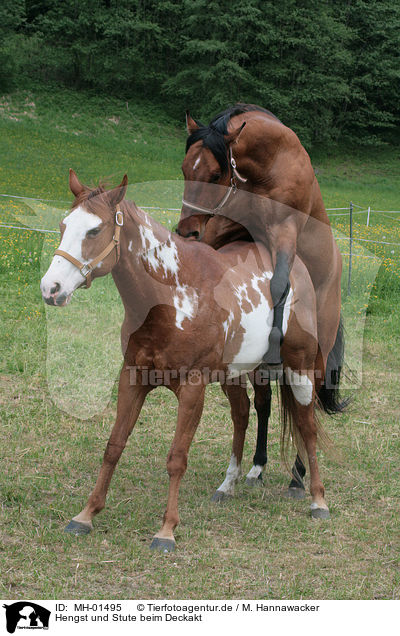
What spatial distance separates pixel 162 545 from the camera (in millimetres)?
3914

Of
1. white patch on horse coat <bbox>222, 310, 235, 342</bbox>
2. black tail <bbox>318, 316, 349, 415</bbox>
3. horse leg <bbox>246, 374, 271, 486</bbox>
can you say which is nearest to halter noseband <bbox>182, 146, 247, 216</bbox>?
white patch on horse coat <bbox>222, 310, 235, 342</bbox>

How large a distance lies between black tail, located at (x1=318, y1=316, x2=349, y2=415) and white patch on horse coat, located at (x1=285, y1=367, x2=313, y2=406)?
0.65 metres

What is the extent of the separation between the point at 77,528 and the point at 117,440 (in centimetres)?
60

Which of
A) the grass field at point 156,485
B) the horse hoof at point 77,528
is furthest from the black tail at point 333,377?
the horse hoof at point 77,528

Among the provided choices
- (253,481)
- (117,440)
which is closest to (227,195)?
(117,440)

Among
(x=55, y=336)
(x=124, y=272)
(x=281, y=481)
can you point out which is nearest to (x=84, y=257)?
(x=124, y=272)

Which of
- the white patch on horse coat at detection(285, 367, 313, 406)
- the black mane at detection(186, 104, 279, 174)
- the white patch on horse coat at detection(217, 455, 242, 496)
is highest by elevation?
the black mane at detection(186, 104, 279, 174)

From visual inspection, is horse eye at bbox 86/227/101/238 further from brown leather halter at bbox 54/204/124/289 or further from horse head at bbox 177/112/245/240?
horse head at bbox 177/112/245/240

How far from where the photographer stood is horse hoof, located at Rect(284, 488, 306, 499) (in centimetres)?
497

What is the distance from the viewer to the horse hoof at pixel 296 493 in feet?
16.3

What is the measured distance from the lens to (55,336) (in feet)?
26.1

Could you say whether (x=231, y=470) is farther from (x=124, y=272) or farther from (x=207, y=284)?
(x=124, y=272)

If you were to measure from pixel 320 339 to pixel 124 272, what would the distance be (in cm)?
195
